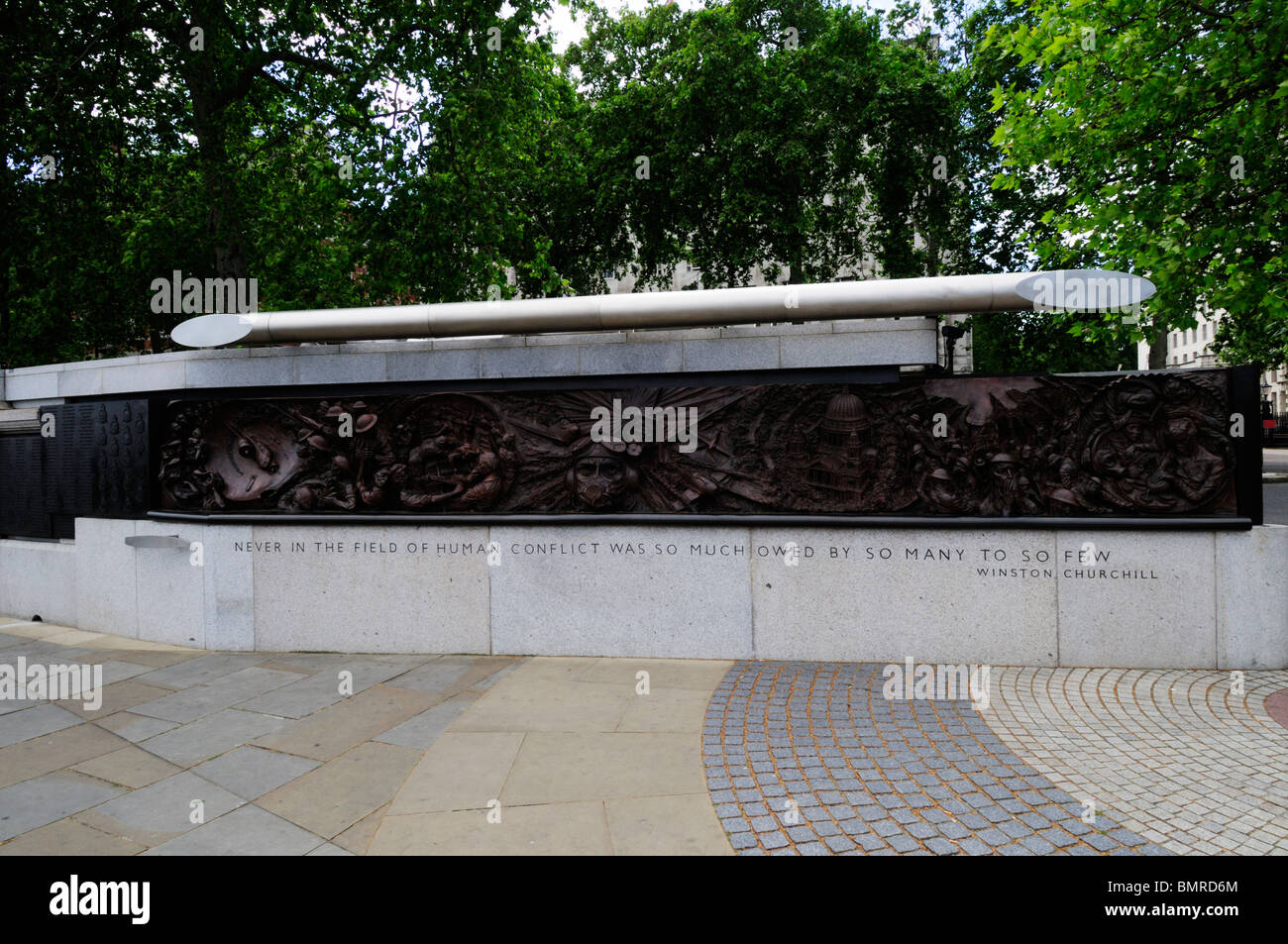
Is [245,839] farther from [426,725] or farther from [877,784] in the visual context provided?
[877,784]

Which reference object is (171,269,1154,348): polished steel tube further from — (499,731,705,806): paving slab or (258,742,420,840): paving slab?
(258,742,420,840): paving slab

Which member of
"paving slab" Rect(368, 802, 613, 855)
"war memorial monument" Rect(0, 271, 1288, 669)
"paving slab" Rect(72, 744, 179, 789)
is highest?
"war memorial monument" Rect(0, 271, 1288, 669)

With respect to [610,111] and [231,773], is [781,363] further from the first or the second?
[610,111]

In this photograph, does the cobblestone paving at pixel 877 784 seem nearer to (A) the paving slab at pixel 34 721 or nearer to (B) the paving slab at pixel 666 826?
(B) the paving slab at pixel 666 826

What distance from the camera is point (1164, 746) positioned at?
5.11 meters

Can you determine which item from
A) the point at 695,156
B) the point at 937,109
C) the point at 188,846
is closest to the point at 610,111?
the point at 695,156

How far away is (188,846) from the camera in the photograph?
4055 mm

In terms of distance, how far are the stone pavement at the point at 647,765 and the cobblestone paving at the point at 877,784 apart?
0.02 metres

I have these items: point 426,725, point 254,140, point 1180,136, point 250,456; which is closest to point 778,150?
point 1180,136

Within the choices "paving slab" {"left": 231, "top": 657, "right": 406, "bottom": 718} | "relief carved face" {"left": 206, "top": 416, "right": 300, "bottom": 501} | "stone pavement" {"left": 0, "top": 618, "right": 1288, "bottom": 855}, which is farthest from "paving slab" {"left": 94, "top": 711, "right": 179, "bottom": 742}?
"relief carved face" {"left": 206, "top": 416, "right": 300, "bottom": 501}

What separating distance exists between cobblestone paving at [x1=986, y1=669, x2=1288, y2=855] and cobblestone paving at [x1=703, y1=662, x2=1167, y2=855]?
270 mm

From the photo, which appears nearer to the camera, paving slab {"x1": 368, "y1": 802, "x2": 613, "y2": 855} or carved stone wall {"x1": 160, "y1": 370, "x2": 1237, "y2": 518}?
paving slab {"x1": 368, "y1": 802, "x2": 613, "y2": 855}

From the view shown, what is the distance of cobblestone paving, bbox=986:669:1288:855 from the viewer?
405cm

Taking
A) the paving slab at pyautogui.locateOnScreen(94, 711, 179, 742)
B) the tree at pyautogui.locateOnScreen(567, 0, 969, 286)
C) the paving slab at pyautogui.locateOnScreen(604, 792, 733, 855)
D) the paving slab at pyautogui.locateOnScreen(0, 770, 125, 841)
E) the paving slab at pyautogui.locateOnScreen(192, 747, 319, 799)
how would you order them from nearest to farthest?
the paving slab at pyautogui.locateOnScreen(604, 792, 733, 855)
the paving slab at pyautogui.locateOnScreen(0, 770, 125, 841)
the paving slab at pyautogui.locateOnScreen(192, 747, 319, 799)
the paving slab at pyautogui.locateOnScreen(94, 711, 179, 742)
the tree at pyautogui.locateOnScreen(567, 0, 969, 286)
